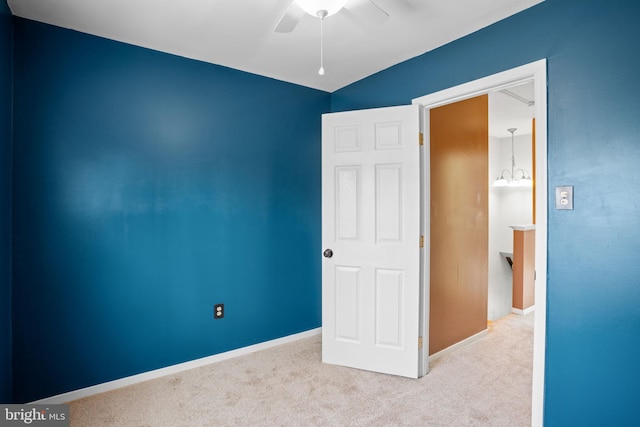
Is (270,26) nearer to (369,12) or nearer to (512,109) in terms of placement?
(369,12)

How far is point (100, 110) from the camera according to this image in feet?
7.82

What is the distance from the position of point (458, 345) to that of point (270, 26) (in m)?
3.14

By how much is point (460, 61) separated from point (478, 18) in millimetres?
288

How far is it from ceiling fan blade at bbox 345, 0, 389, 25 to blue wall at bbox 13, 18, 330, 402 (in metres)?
1.61

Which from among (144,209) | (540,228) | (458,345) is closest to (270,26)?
(144,209)

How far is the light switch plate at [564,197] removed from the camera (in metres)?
1.75

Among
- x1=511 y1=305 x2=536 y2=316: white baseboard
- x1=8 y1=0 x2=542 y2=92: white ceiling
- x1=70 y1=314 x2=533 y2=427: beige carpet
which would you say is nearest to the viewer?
x1=8 y1=0 x2=542 y2=92: white ceiling

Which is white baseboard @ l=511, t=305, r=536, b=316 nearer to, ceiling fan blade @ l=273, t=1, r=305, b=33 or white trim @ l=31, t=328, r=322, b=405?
white trim @ l=31, t=328, r=322, b=405

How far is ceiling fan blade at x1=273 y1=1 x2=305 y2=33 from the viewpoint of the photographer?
1.60 metres

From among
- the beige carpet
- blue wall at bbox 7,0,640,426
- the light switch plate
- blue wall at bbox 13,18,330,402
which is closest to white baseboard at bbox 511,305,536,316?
the beige carpet

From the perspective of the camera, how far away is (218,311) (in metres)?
2.89

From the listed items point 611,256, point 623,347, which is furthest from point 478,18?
point 623,347

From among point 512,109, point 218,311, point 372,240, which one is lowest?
point 218,311

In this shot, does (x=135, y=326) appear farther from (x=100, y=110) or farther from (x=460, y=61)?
(x=460, y=61)
